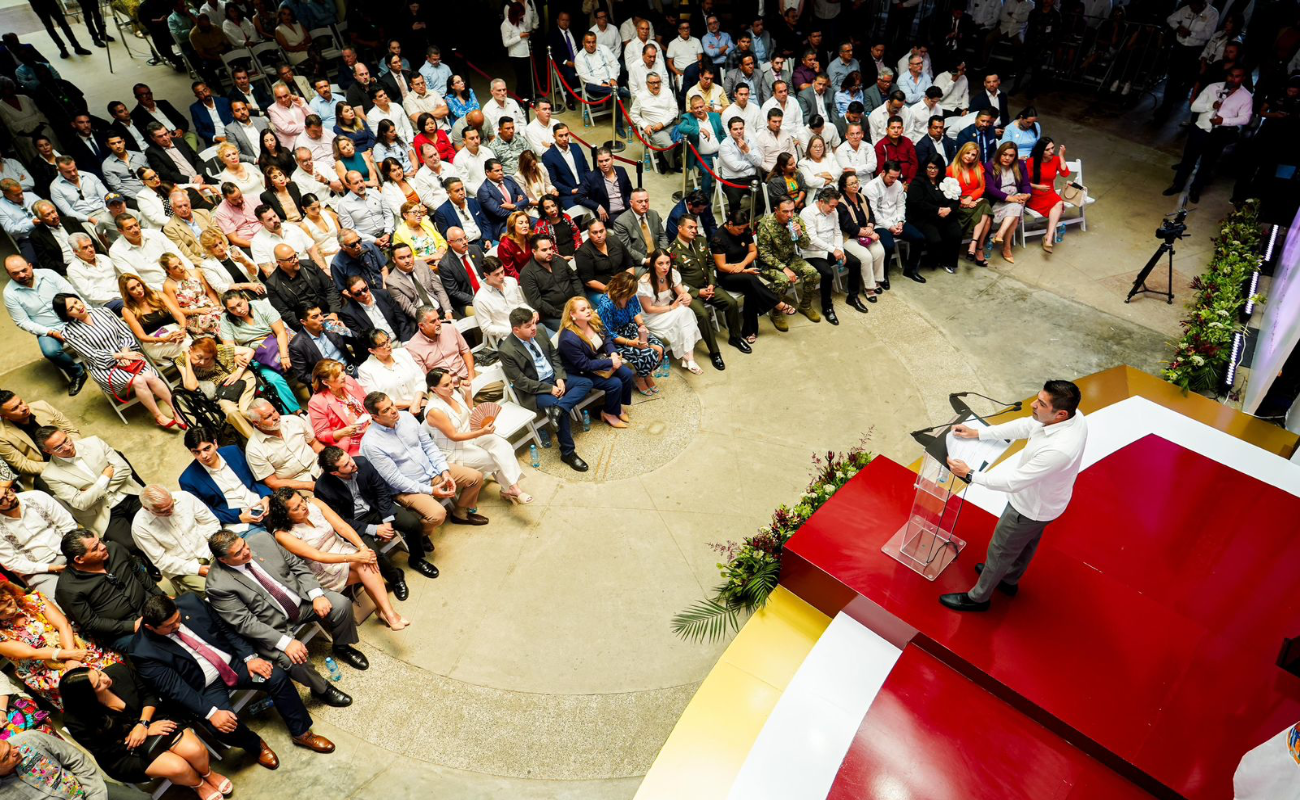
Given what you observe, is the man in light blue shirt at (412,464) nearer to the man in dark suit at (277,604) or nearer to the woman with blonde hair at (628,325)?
the man in dark suit at (277,604)

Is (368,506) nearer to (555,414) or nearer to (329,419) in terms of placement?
(329,419)

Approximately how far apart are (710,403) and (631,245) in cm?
161

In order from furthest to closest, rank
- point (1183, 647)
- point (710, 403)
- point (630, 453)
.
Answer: point (710, 403) < point (630, 453) < point (1183, 647)

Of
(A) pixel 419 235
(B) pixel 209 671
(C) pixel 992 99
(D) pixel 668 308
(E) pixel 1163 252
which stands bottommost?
(B) pixel 209 671

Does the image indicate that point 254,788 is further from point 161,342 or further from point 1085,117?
point 1085,117

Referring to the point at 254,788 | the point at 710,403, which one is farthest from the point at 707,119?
the point at 254,788

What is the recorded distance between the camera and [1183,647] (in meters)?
3.49

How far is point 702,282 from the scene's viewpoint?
6.30m

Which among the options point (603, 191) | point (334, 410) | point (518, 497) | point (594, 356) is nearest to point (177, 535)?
point (334, 410)

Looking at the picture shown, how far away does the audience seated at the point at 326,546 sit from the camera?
3930 millimetres

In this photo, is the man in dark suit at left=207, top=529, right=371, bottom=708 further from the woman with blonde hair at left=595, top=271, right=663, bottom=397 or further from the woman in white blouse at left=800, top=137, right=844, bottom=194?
the woman in white blouse at left=800, top=137, right=844, bottom=194

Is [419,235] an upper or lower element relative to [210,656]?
upper

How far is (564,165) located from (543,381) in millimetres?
2915

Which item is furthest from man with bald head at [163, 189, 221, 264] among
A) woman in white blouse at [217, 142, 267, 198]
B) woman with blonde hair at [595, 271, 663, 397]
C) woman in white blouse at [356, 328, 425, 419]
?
woman with blonde hair at [595, 271, 663, 397]
